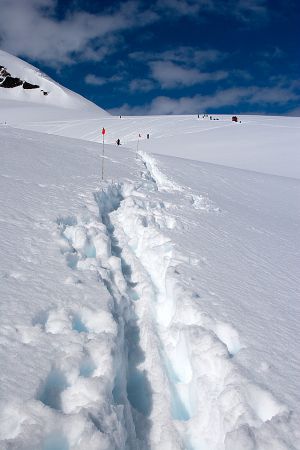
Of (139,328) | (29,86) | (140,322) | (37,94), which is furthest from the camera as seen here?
(29,86)

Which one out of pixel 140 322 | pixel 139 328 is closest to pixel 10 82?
pixel 140 322

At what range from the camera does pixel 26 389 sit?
2.83 m

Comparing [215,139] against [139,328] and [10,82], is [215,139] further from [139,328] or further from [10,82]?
[10,82]

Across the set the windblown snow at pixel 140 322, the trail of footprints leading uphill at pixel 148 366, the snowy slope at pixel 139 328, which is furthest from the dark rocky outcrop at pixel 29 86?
the trail of footprints leading uphill at pixel 148 366

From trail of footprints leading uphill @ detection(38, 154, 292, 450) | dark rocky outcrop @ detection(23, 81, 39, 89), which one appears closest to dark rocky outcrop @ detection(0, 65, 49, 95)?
dark rocky outcrop @ detection(23, 81, 39, 89)

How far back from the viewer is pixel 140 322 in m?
4.74

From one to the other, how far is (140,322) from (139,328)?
0.11 meters

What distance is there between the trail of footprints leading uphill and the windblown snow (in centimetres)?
1

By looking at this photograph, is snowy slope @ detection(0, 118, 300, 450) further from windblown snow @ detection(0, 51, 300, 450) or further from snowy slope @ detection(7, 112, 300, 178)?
snowy slope @ detection(7, 112, 300, 178)

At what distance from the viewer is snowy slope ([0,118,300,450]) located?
2.94m

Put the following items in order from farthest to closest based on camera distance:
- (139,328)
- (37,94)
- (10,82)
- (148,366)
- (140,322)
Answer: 1. (10,82)
2. (37,94)
3. (140,322)
4. (139,328)
5. (148,366)

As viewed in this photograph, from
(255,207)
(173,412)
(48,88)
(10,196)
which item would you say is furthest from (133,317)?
(48,88)

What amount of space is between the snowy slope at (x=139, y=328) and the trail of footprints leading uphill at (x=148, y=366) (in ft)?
0.04

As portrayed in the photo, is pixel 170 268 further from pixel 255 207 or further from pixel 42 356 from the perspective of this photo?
pixel 255 207
